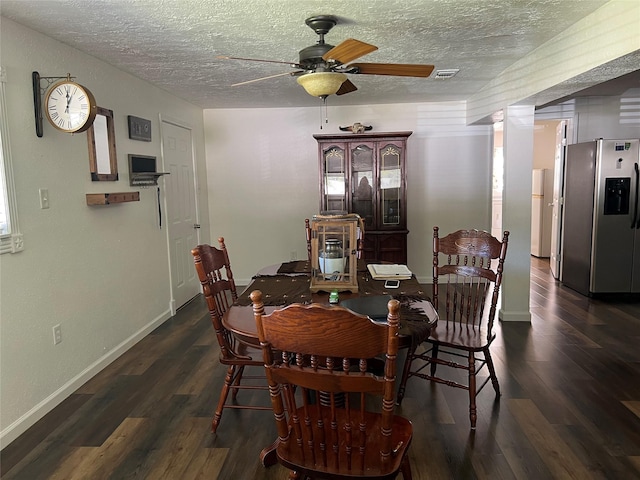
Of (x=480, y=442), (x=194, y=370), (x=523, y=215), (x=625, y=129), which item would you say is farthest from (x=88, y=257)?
(x=625, y=129)

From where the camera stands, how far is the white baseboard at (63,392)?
7.81 feet

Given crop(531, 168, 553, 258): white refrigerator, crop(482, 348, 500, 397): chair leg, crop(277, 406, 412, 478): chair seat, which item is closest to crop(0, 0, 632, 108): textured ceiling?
crop(482, 348, 500, 397): chair leg

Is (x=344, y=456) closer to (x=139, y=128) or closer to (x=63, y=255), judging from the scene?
(x=63, y=255)

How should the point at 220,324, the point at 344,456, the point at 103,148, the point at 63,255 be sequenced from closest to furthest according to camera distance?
1. the point at 344,456
2. the point at 220,324
3. the point at 63,255
4. the point at 103,148

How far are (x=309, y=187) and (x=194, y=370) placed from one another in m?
3.07

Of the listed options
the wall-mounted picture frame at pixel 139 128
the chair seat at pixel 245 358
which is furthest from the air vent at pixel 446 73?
the chair seat at pixel 245 358

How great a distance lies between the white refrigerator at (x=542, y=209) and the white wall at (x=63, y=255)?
601cm

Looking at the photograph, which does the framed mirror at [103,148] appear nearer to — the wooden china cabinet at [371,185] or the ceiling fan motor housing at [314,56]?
the ceiling fan motor housing at [314,56]

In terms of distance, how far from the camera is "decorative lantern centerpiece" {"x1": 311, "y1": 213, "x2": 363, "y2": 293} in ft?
7.61

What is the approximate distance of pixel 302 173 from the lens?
567 cm

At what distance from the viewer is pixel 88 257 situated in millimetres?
3129

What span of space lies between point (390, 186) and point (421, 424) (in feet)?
10.7

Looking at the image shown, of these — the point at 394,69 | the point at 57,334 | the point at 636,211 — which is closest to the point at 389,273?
the point at 394,69

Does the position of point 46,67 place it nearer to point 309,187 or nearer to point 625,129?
point 309,187
